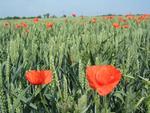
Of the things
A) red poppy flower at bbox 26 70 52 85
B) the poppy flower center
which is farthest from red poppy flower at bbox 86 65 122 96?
red poppy flower at bbox 26 70 52 85

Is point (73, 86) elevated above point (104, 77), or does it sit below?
below

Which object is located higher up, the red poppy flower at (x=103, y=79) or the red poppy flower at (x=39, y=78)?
the red poppy flower at (x=103, y=79)

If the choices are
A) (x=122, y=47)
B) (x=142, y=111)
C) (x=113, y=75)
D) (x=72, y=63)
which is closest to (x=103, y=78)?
(x=113, y=75)

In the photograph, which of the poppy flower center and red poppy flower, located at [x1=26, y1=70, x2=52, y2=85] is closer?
the poppy flower center

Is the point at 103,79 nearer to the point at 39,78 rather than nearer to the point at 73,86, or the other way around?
the point at 39,78

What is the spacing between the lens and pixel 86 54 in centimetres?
221

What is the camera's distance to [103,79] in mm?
1071

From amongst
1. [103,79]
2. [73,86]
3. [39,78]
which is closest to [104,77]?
[103,79]

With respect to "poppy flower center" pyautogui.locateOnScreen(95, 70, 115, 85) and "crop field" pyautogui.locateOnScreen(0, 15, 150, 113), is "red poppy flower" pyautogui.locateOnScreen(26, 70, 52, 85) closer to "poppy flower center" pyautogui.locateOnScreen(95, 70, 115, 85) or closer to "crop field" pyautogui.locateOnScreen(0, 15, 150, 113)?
"crop field" pyautogui.locateOnScreen(0, 15, 150, 113)

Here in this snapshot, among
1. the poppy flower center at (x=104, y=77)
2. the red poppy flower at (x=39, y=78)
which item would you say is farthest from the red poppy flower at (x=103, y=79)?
the red poppy flower at (x=39, y=78)

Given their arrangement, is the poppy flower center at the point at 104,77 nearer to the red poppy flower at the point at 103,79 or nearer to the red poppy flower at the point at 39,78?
the red poppy flower at the point at 103,79

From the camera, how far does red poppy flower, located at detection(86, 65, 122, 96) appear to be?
3.44ft

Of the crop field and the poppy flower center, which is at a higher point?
the poppy flower center

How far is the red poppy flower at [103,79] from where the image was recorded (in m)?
1.05
